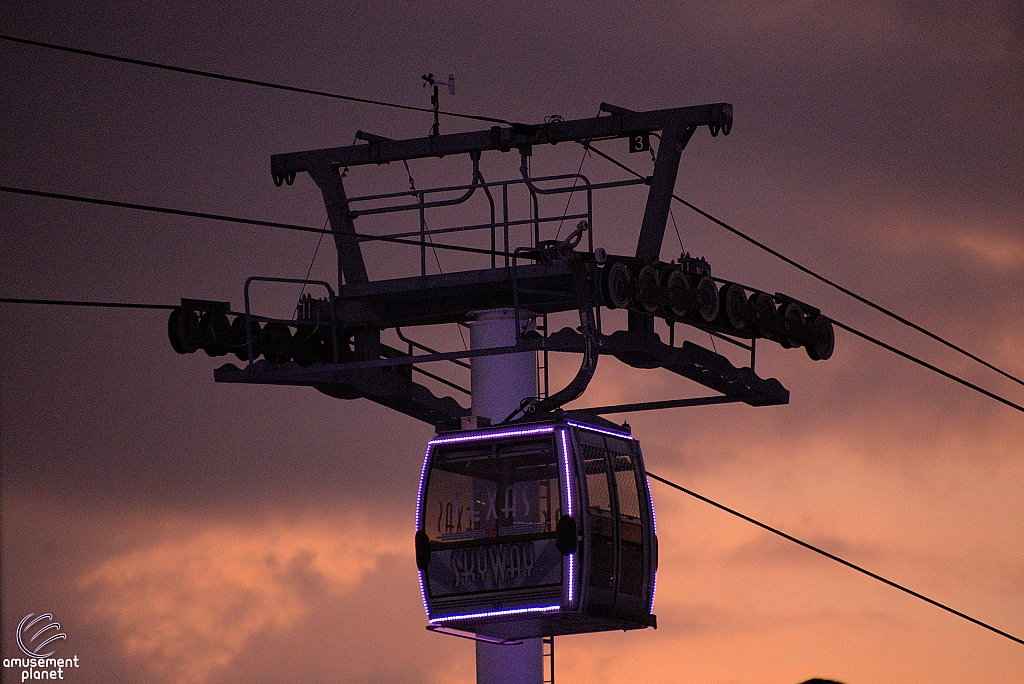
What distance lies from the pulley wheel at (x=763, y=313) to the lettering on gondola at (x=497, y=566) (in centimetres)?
498

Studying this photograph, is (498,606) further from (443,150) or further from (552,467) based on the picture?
(443,150)

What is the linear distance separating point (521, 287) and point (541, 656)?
5.54m

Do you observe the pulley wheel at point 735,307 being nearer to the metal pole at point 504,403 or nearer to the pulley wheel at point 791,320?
the pulley wheel at point 791,320

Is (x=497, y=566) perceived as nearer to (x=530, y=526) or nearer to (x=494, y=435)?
(x=530, y=526)

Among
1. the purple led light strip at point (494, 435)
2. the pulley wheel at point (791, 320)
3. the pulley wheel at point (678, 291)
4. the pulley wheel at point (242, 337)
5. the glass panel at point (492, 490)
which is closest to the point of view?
→ the purple led light strip at point (494, 435)

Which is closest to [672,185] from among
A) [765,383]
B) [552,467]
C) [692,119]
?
[692,119]

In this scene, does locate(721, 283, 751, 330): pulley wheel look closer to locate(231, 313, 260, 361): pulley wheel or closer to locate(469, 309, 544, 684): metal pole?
locate(469, 309, 544, 684): metal pole

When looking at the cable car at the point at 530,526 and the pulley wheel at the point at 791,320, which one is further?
the pulley wheel at the point at 791,320

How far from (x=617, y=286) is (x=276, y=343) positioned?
4.64 metres

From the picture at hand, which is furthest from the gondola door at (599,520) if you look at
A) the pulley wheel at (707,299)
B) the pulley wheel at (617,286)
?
the pulley wheel at (707,299)

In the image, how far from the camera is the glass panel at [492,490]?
84.5ft

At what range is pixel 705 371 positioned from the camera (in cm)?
2952

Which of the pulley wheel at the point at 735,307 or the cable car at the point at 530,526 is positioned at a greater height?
the pulley wheel at the point at 735,307

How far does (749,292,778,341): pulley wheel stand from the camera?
96.0 ft
